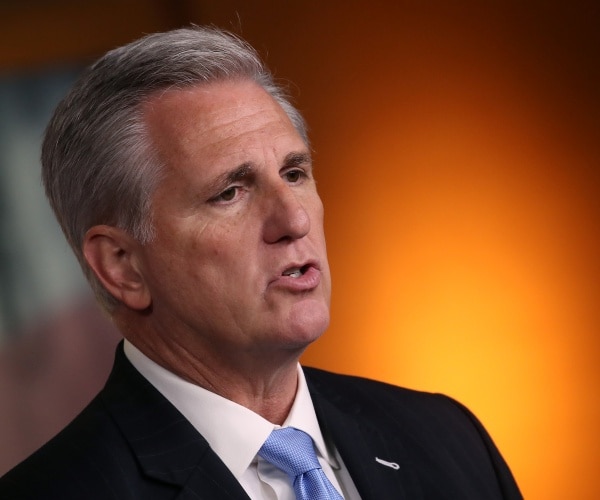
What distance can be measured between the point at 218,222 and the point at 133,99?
273 millimetres

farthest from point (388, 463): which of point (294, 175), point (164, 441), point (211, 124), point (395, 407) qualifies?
point (211, 124)

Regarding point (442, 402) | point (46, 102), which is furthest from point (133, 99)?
point (46, 102)

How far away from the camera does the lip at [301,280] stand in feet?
6.86

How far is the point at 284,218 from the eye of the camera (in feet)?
6.87

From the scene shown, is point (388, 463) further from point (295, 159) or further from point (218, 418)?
point (295, 159)

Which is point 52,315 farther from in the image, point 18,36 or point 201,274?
point 201,274

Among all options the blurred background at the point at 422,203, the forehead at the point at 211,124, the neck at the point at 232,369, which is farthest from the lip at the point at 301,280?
the blurred background at the point at 422,203

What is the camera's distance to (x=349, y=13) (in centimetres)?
353

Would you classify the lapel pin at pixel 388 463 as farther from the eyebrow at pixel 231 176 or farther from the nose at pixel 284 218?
the eyebrow at pixel 231 176

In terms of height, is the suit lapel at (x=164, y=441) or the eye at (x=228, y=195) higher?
the eye at (x=228, y=195)

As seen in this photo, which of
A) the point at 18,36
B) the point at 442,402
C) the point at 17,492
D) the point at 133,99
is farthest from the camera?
the point at 18,36

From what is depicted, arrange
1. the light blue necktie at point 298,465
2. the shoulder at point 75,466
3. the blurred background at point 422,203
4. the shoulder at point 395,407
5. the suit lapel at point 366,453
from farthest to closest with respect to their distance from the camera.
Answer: the blurred background at point 422,203 → the shoulder at point 395,407 → the suit lapel at point 366,453 → the light blue necktie at point 298,465 → the shoulder at point 75,466

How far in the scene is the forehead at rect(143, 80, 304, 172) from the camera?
2.13m

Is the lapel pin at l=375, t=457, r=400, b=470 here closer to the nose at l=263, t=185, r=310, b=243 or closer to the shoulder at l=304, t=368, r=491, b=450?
the shoulder at l=304, t=368, r=491, b=450
